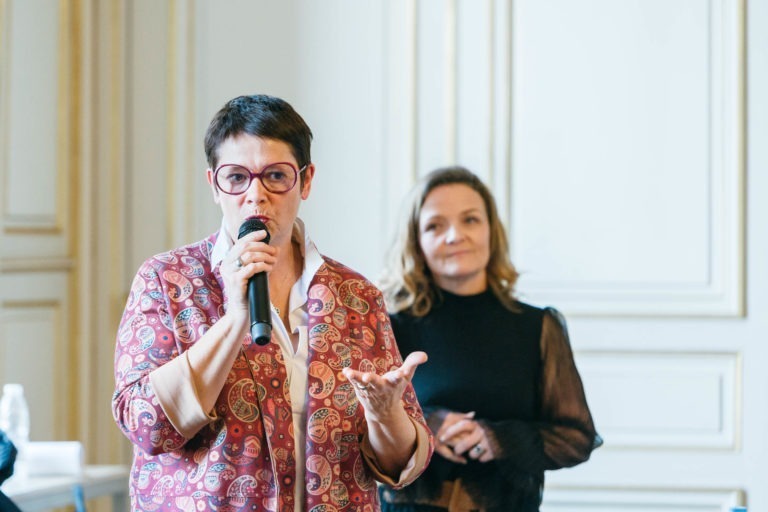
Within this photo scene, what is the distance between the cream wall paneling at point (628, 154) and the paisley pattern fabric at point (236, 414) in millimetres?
2093

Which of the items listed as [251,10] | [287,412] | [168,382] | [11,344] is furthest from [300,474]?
[251,10]

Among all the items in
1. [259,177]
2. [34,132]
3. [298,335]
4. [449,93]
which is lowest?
[298,335]

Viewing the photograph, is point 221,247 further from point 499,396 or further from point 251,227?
point 499,396

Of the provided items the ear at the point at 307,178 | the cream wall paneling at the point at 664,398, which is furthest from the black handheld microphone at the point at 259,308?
the cream wall paneling at the point at 664,398

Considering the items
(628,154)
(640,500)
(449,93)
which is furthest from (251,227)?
(640,500)

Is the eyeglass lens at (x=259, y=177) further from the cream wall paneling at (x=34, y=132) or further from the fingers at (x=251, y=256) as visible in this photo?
the cream wall paneling at (x=34, y=132)

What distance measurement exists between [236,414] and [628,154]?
2.44m

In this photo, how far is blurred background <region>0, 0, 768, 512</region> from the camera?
3.57m

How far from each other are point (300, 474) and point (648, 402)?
2302 millimetres

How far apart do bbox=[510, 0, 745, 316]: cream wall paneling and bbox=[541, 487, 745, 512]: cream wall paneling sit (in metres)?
0.60

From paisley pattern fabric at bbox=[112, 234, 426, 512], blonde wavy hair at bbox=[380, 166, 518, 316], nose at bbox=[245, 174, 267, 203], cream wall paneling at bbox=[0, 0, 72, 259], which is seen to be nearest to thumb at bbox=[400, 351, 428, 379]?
paisley pattern fabric at bbox=[112, 234, 426, 512]

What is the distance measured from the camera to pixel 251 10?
3777 mm

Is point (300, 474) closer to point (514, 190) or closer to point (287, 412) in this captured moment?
point (287, 412)

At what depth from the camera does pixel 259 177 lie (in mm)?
1559
